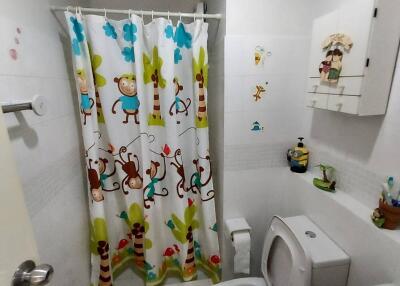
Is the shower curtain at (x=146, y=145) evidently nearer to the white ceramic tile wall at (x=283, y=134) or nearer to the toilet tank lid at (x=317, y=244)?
the white ceramic tile wall at (x=283, y=134)

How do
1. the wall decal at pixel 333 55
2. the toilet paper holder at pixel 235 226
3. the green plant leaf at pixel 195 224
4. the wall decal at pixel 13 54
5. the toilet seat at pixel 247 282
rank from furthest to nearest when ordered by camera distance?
the green plant leaf at pixel 195 224, the toilet paper holder at pixel 235 226, the toilet seat at pixel 247 282, the wall decal at pixel 333 55, the wall decal at pixel 13 54

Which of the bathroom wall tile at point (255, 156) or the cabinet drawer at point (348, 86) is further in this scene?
the bathroom wall tile at point (255, 156)

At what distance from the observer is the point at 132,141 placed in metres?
1.46

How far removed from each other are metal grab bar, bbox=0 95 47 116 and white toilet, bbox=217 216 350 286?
121 cm

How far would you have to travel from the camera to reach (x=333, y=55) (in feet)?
3.36

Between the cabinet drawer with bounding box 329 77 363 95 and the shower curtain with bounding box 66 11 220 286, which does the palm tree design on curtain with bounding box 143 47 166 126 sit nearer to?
the shower curtain with bounding box 66 11 220 286

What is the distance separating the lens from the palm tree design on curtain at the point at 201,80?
137cm

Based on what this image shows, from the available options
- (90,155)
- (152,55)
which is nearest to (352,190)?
(152,55)

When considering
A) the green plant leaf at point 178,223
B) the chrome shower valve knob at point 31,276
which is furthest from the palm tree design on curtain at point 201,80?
the chrome shower valve knob at point 31,276

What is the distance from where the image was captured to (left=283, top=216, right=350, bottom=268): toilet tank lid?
103cm

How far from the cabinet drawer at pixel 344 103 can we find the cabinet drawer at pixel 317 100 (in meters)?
0.03

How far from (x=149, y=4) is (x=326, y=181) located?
5.72ft

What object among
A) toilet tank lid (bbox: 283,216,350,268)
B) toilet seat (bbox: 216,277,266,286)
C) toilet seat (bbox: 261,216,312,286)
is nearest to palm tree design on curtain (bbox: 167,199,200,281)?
toilet seat (bbox: 216,277,266,286)

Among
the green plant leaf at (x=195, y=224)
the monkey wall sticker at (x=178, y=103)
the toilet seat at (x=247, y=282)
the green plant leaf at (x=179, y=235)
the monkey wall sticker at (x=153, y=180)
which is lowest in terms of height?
the toilet seat at (x=247, y=282)
